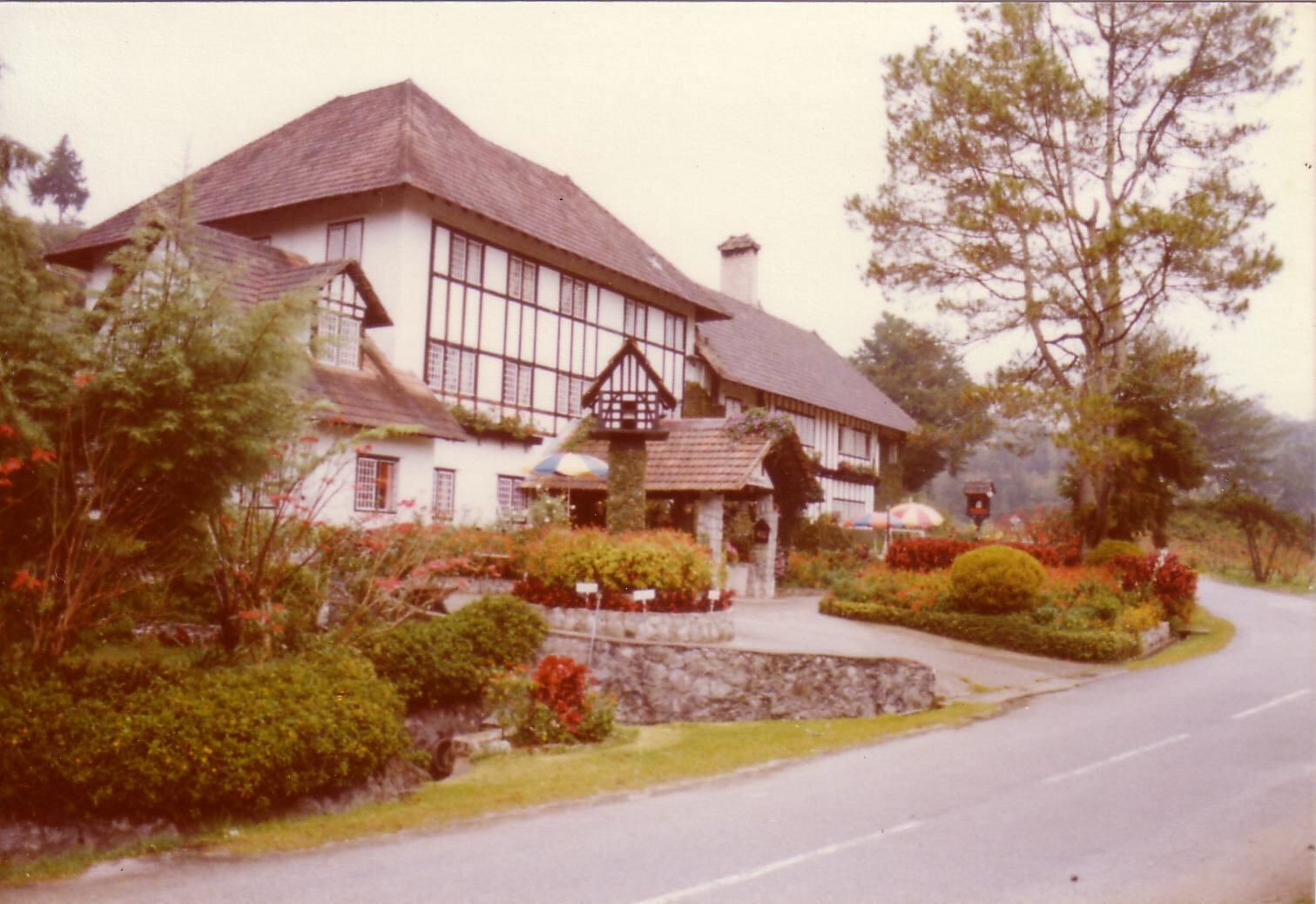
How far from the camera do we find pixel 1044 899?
600 cm

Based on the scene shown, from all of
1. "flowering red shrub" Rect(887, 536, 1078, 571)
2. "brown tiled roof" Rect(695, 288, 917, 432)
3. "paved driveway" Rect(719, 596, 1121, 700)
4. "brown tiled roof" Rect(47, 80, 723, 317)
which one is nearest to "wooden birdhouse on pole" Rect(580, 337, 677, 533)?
"paved driveway" Rect(719, 596, 1121, 700)

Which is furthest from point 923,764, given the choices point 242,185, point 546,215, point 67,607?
point 242,185

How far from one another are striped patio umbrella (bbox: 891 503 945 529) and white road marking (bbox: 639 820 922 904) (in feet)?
65.1

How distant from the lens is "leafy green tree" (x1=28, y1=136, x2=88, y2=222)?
7.39m

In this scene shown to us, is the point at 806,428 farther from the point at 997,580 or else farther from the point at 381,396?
the point at 381,396

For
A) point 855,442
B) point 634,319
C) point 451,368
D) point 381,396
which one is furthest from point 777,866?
point 855,442

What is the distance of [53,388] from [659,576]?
31.4ft

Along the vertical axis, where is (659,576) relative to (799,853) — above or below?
above

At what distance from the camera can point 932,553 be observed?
972 inches

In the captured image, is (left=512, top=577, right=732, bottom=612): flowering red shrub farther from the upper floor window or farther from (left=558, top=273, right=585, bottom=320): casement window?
(left=558, top=273, right=585, bottom=320): casement window

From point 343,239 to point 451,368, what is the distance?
147 inches

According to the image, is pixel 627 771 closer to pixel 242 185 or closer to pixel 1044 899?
pixel 1044 899

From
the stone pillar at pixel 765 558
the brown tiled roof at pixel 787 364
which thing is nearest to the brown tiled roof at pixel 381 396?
the stone pillar at pixel 765 558

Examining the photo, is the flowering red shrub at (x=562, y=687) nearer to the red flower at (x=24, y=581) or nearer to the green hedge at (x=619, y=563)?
the green hedge at (x=619, y=563)
